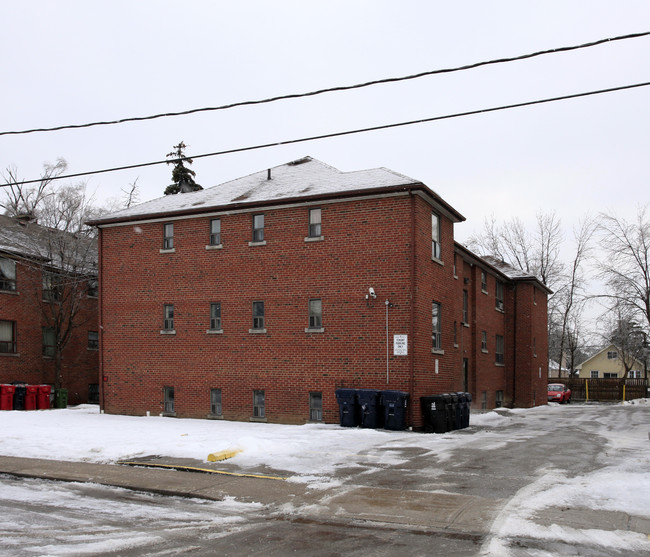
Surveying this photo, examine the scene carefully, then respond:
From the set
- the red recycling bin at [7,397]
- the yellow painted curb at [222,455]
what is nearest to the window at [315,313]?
the yellow painted curb at [222,455]

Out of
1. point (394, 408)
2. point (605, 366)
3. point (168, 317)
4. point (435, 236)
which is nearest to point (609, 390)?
point (435, 236)

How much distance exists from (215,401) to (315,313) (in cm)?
493

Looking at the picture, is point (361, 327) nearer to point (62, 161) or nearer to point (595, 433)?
point (595, 433)

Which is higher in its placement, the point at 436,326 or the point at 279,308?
the point at 279,308

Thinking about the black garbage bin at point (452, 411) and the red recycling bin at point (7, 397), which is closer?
the black garbage bin at point (452, 411)

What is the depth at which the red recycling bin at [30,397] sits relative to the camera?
27.3m

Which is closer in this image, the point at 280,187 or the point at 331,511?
the point at 331,511

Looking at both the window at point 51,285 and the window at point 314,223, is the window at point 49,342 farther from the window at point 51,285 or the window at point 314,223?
the window at point 314,223

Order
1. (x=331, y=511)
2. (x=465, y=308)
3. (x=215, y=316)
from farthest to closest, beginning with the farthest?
(x=465, y=308) → (x=215, y=316) → (x=331, y=511)

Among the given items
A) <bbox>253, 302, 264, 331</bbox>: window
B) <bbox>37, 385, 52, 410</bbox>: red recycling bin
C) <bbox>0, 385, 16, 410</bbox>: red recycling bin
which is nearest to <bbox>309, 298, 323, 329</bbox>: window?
<bbox>253, 302, 264, 331</bbox>: window

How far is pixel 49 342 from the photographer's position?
34156 mm

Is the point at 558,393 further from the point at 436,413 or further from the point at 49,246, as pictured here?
the point at 49,246

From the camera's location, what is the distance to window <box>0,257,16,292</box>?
3188 centimetres

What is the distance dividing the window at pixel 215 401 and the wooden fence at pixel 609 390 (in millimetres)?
33909
